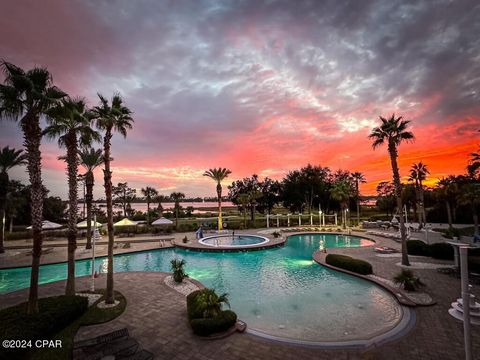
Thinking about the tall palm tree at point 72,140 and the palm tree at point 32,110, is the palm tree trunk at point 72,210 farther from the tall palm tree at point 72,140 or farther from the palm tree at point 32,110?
the palm tree at point 32,110

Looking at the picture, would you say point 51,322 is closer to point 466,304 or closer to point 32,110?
point 32,110

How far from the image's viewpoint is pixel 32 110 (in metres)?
10.2

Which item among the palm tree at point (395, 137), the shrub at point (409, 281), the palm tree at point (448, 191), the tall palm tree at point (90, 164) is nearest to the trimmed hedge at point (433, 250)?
the palm tree at point (395, 137)

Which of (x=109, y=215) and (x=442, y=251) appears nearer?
(x=109, y=215)

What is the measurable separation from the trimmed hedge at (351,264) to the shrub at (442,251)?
8319 millimetres

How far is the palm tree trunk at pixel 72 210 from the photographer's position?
Result: 12.4 metres

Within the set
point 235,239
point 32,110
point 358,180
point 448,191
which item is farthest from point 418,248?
point 358,180

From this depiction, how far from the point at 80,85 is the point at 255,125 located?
20427 millimetres

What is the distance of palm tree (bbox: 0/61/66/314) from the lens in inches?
382

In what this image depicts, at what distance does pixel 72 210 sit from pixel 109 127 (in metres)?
4.68

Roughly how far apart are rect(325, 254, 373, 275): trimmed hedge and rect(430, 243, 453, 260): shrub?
8319mm

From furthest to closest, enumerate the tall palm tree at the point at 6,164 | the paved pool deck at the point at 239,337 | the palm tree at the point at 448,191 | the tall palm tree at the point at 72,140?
1. the palm tree at the point at 448,191
2. the tall palm tree at the point at 6,164
3. the tall palm tree at the point at 72,140
4. the paved pool deck at the point at 239,337

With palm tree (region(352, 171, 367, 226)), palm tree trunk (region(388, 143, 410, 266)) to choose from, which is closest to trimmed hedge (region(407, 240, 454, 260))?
palm tree trunk (region(388, 143, 410, 266))

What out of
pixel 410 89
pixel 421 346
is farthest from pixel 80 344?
pixel 410 89
